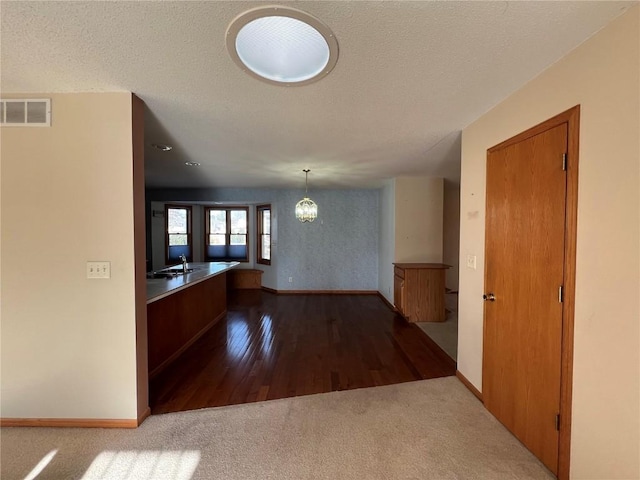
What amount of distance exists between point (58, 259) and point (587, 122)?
3.48 meters

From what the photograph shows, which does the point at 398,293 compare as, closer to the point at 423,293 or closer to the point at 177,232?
the point at 423,293

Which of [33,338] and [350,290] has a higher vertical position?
[33,338]

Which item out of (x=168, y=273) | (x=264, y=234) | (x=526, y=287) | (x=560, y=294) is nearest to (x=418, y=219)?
(x=526, y=287)

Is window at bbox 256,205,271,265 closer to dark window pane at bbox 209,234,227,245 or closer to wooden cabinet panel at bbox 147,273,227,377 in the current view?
dark window pane at bbox 209,234,227,245

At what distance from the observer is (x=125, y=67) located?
168 centimetres

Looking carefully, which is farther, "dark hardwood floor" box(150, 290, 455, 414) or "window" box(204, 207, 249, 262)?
"window" box(204, 207, 249, 262)

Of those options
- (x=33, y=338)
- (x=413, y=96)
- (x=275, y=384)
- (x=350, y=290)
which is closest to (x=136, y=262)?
(x=33, y=338)

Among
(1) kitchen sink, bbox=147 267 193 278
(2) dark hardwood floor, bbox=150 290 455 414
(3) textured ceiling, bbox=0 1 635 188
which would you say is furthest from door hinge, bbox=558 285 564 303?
(1) kitchen sink, bbox=147 267 193 278

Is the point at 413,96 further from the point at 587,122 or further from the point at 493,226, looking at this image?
the point at 493,226

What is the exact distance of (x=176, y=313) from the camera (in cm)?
327

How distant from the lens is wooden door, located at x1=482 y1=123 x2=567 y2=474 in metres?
1.63

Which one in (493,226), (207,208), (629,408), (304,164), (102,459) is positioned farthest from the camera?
(207,208)

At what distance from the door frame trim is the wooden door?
4 cm

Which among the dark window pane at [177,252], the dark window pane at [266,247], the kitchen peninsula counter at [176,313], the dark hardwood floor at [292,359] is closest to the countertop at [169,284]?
the kitchen peninsula counter at [176,313]
